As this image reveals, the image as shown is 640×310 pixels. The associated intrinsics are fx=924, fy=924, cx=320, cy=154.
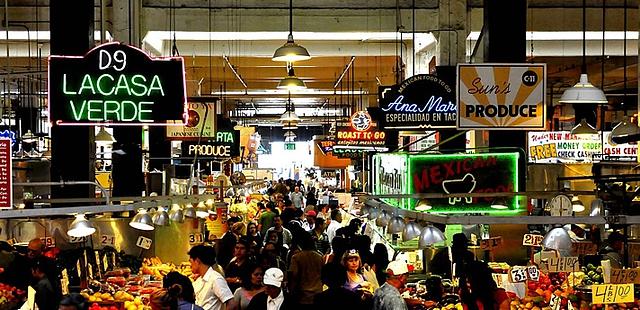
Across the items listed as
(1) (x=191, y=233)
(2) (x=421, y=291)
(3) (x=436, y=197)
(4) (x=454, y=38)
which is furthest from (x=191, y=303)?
(4) (x=454, y=38)

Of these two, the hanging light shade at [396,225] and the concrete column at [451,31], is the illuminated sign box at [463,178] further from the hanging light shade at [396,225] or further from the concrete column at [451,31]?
the concrete column at [451,31]

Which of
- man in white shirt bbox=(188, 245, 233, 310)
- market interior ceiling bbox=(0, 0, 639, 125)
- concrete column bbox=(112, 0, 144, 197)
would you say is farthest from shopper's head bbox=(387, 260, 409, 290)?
concrete column bbox=(112, 0, 144, 197)

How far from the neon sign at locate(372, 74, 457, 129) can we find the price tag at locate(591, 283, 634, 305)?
4.35 meters

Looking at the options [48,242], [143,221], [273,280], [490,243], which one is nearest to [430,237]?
[273,280]

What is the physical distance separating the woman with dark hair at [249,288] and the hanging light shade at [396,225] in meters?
2.34

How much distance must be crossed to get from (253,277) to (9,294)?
3265 mm

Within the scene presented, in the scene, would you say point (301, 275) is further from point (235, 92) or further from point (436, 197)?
point (235, 92)

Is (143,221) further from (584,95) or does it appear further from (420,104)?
(584,95)

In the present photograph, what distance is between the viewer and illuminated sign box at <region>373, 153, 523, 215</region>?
9.30m

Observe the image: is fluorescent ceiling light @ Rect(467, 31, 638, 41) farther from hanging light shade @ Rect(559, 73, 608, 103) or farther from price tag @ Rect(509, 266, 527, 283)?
price tag @ Rect(509, 266, 527, 283)

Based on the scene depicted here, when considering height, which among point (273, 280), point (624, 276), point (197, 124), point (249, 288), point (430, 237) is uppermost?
point (197, 124)

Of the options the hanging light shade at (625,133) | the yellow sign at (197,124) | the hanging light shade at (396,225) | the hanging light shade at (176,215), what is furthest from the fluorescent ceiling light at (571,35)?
the hanging light shade at (396,225)

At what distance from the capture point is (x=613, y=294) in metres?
8.21

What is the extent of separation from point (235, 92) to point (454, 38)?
18.5 meters
